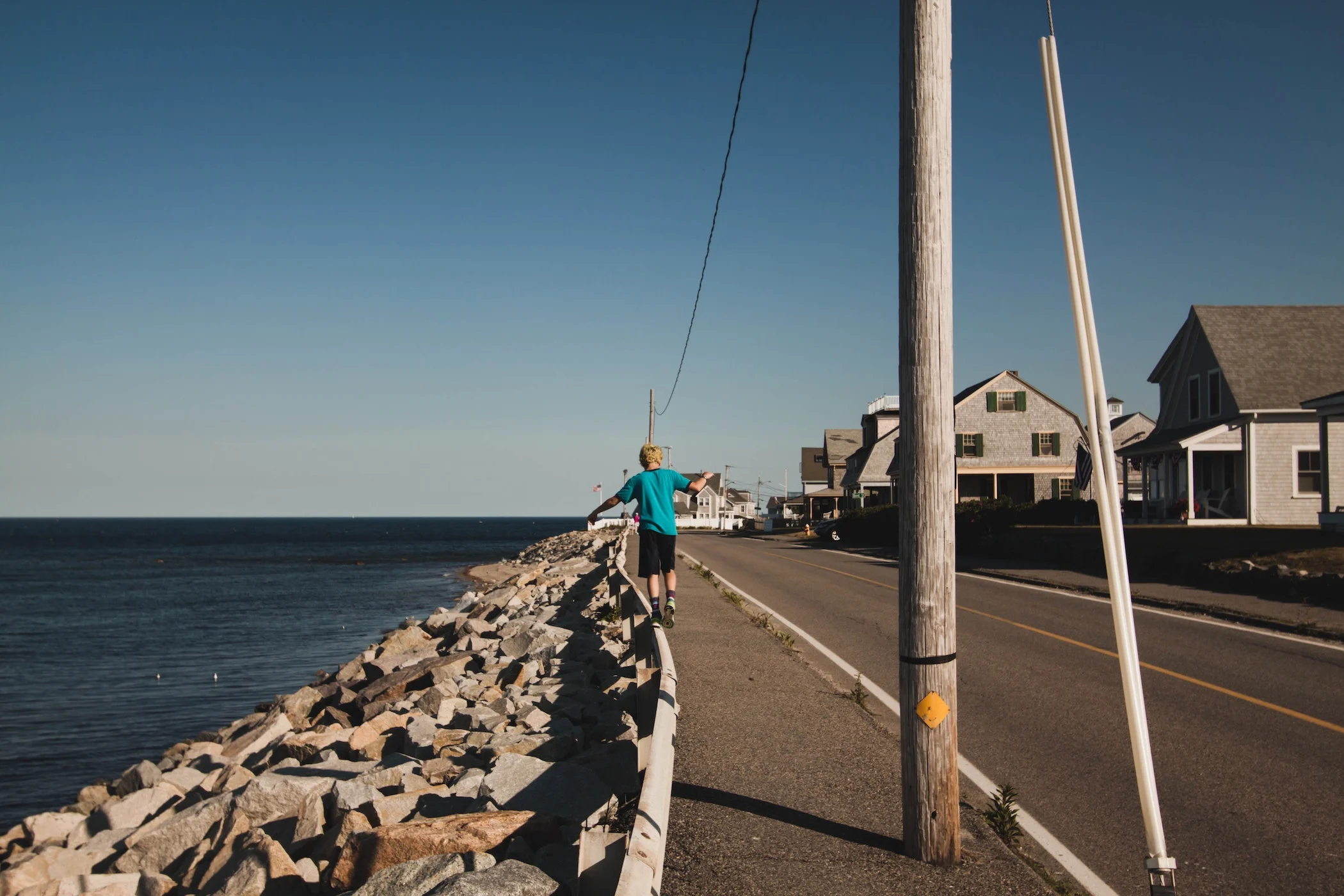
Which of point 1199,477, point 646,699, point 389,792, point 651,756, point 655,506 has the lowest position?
point 389,792

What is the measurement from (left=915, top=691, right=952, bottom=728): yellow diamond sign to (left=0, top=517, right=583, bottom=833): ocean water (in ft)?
43.0

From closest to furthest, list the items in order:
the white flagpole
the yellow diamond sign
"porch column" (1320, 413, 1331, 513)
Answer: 1. the white flagpole
2. the yellow diamond sign
3. "porch column" (1320, 413, 1331, 513)

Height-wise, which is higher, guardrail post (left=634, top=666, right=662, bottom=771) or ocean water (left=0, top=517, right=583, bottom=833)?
guardrail post (left=634, top=666, right=662, bottom=771)

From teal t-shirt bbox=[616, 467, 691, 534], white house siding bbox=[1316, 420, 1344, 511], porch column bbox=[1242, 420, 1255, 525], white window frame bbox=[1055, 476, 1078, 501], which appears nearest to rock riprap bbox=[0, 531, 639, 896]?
teal t-shirt bbox=[616, 467, 691, 534]

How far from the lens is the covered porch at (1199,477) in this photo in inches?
1203

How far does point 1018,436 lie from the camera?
51344 mm

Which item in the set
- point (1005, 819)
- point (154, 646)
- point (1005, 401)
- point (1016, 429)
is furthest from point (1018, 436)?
point (1005, 819)

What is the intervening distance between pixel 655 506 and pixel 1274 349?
1127 inches

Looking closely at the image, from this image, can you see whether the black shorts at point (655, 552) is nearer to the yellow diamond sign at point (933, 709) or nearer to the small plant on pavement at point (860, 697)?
the small plant on pavement at point (860, 697)

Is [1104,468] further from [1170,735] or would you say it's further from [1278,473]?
[1278,473]

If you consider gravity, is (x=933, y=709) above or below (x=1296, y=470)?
below

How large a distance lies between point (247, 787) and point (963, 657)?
737 cm

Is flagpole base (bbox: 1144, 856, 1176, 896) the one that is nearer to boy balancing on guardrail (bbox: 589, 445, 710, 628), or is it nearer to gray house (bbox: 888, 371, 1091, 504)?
boy balancing on guardrail (bbox: 589, 445, 710, 628)

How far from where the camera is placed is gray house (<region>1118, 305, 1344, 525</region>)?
29500 mm
